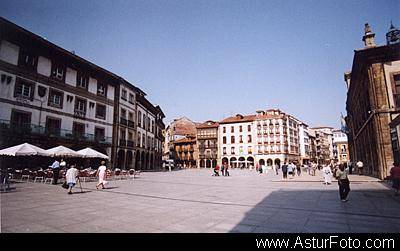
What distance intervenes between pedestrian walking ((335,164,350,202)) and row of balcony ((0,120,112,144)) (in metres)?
22.8

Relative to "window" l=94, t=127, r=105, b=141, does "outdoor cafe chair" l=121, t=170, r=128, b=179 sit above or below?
below

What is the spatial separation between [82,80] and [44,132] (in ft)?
26.6

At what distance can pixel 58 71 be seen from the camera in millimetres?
24766

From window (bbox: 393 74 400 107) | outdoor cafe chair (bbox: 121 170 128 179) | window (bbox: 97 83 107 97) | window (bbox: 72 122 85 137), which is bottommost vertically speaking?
outdoor cafe chair (bbox: 121 170 128 179)

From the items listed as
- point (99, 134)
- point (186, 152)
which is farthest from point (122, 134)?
point (186, 152)

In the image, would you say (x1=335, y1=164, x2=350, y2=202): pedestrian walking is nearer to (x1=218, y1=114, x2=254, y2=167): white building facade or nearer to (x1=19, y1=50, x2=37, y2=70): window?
(x1=19, y1=50, x2=37, y2=70): window

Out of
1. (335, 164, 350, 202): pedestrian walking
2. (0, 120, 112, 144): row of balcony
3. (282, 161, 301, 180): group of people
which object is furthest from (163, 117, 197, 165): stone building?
(335, 164, 350, 202): pedestrian walking

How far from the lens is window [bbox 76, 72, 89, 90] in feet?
88.4

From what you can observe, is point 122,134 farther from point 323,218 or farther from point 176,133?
point 176,133

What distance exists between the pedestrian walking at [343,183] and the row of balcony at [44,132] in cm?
2277

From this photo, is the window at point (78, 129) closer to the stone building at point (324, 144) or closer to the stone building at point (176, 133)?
the stone building at point (176, 133)

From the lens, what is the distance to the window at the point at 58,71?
2414cm
